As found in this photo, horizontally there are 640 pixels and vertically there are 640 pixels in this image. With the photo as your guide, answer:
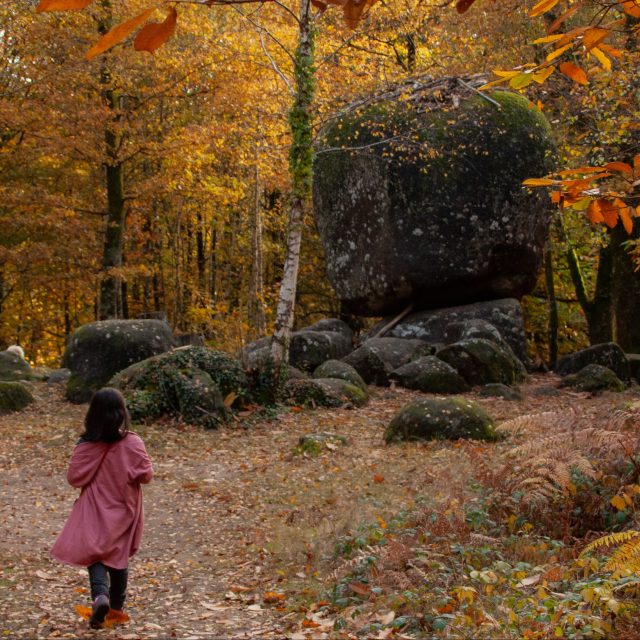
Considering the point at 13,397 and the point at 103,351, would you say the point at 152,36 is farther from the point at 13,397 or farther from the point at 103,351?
the point at 103,351

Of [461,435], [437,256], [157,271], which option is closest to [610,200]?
[461,435]

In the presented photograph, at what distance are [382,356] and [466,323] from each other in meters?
2.10

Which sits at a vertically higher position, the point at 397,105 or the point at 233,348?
the point at 397,105

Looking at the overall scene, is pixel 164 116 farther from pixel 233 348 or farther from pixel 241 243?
pixel 233 348

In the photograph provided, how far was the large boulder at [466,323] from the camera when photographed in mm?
17094

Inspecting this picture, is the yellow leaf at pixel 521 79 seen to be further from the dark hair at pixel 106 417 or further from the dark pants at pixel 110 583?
the dark pants at pixel 110 583

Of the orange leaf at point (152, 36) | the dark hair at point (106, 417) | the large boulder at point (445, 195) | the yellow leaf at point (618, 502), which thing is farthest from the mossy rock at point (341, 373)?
the orange leaf at point (152, 36)

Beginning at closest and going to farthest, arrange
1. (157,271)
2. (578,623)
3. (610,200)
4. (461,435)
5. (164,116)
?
(610,200)
(578,623)
(461,435)
(164,116)
(157,271)

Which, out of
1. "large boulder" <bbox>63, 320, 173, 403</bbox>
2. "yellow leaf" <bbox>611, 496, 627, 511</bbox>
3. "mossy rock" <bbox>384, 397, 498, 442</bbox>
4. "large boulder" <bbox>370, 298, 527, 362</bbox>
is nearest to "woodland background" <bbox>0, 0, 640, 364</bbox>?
"large boulder" <bbox>370, 298, 527, 362</bbox>

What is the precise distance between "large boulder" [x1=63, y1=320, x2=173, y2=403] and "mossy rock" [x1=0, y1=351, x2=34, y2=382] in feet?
5.12

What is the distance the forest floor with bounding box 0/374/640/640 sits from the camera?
5.36 meters

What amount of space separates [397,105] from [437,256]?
140 inches

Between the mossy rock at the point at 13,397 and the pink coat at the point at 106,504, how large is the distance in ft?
28.2

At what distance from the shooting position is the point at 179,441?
11.3 m
